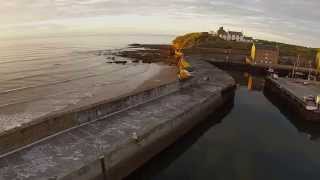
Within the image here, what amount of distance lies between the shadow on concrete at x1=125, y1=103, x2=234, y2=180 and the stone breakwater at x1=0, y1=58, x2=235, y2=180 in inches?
17.4

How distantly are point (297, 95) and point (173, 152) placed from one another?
21.9 meters

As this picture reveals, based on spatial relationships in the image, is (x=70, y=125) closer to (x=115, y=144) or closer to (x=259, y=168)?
(x=115, y=144)

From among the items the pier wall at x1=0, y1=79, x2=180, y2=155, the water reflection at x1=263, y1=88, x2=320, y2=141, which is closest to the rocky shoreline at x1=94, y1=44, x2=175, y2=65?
the water reflection at x1=263, y1=88, x2=320, y2=141

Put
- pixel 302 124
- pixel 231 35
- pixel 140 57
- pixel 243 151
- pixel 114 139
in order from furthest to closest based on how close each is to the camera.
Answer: pixel 231 35 → pixel 140 57 → pixel 302 124 → pixel 243 151 → pixel 114 139

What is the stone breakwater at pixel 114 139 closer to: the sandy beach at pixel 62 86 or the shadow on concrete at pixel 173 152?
the shadow on concrete at pixel 173 152

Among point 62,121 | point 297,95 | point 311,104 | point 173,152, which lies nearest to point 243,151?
point 173,152

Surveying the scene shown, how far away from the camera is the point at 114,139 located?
74.5 feet

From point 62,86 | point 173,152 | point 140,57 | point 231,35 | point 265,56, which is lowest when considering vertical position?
point 173,152

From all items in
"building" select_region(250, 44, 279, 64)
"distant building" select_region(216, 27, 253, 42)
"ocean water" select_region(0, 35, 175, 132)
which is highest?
"distant building" select_region(216, 27, 253, 42)

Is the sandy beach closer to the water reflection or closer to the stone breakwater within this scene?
the stone breakwater

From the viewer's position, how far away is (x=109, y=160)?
66.6ft

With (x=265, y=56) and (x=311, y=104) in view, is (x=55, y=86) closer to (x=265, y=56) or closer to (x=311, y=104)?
(x=311, y=104)

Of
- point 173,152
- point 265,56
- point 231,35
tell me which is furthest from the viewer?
point 231,35

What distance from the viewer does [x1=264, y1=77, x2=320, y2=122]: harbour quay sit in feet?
120
